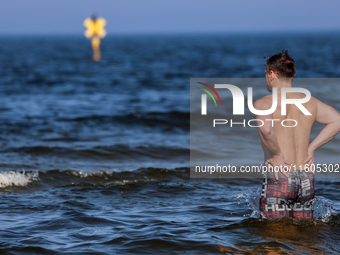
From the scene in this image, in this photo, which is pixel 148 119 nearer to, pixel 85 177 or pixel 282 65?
pixel 85 177

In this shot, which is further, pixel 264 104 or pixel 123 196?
pixel 123 196

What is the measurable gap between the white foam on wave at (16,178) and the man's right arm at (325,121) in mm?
5199

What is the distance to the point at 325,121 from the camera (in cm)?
460

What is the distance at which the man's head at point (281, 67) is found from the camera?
4270 millimetres

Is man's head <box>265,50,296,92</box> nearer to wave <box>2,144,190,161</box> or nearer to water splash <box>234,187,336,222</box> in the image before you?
water splash <box>234,187,336,222</box>

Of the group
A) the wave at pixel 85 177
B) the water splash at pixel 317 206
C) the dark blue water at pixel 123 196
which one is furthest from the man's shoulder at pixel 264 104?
the wave at pixel 85 177

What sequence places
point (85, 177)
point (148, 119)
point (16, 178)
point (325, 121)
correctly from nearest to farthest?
point (325, 121)
point (16, 178)
point (85, 177)
point (148, 119)

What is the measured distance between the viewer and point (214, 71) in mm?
38000

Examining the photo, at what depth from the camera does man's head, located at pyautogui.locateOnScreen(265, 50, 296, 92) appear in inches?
168

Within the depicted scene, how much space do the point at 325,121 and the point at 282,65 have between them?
82 cm

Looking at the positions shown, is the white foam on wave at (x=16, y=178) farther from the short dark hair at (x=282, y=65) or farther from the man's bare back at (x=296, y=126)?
the short dark hair at (x=282, y=65)

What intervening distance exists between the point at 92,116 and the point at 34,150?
4.96 metres

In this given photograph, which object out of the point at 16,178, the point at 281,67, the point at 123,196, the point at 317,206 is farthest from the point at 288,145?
the point at 16,178

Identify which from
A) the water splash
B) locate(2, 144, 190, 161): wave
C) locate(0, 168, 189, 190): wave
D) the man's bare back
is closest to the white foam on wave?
locate(0, 168, 189, 190): wave
